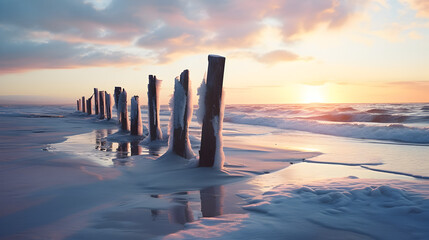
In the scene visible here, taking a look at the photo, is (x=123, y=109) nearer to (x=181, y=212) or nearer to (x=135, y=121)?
(x=135, y=121)

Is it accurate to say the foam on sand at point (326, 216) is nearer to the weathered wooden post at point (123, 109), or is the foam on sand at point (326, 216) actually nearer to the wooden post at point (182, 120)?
the wooden post at point (182, 120)

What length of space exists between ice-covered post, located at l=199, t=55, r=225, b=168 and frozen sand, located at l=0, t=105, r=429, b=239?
352mm

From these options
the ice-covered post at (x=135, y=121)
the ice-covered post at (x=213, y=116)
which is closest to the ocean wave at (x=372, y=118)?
the ice-covered post at (x=135, y=121)

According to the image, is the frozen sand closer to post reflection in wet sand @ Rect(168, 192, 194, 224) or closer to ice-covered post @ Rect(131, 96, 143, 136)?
post reflection in wet sand @ Rect(168, 192, 194, 224)

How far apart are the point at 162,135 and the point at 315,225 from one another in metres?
8.33

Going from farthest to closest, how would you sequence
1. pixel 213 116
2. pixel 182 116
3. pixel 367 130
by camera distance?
pixel 367 130 < pixel 182 116 < pixel 213 116

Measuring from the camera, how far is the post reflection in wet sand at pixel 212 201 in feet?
12.1

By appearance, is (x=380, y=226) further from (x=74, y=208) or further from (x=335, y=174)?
(x=74, y=208)

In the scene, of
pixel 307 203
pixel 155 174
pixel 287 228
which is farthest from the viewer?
pixel 155 174

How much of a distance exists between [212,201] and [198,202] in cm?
22

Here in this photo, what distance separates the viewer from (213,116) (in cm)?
592

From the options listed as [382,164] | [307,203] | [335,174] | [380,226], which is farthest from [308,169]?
[380,226]

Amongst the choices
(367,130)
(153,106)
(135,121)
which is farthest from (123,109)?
(367,130)

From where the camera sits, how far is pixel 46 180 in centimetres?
491
